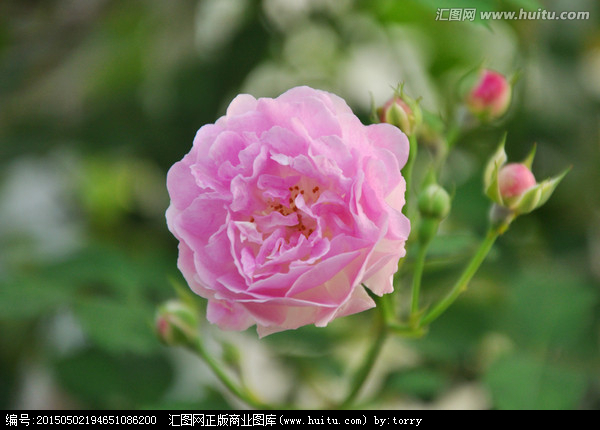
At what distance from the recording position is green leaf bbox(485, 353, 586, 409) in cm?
68

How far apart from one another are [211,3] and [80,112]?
0.36 metres

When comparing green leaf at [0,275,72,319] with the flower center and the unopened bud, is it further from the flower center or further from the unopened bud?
the flower center

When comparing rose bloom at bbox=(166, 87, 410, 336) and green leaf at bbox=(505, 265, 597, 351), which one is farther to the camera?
green leaf at bbox=(505, 265, 597, 351)

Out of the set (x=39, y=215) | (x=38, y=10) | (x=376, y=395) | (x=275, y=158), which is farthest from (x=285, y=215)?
(x=39, y=215)

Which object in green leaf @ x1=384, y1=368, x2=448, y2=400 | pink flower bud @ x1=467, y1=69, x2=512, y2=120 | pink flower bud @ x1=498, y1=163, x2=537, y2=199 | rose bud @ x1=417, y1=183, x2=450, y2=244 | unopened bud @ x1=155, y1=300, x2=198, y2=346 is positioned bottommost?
green leaf @ x1=384, y1=368, x2=448, y2=400

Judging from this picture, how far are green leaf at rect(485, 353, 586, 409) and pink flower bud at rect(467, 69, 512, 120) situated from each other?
29 centimetres

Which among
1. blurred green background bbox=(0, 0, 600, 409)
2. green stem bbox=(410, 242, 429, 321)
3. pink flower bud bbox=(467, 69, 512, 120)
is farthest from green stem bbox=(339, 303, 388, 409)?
pink flower bud bbox=(467, 69, 512, 120)

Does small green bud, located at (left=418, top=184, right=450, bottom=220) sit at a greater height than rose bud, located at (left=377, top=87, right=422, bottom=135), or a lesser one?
lesser

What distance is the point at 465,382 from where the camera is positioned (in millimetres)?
913

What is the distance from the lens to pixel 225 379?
0.63 m

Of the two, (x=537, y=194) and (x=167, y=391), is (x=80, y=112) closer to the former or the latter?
(x=167, y=391)

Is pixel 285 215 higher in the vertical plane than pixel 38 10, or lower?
lower

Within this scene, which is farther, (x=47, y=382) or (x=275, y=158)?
(x=47, y=382)

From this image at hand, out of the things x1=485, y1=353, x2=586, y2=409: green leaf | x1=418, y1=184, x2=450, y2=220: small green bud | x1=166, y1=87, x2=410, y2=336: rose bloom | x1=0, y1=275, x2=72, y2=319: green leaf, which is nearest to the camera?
x1=166, y1=87, x2=410, y2=336: rose bloom
